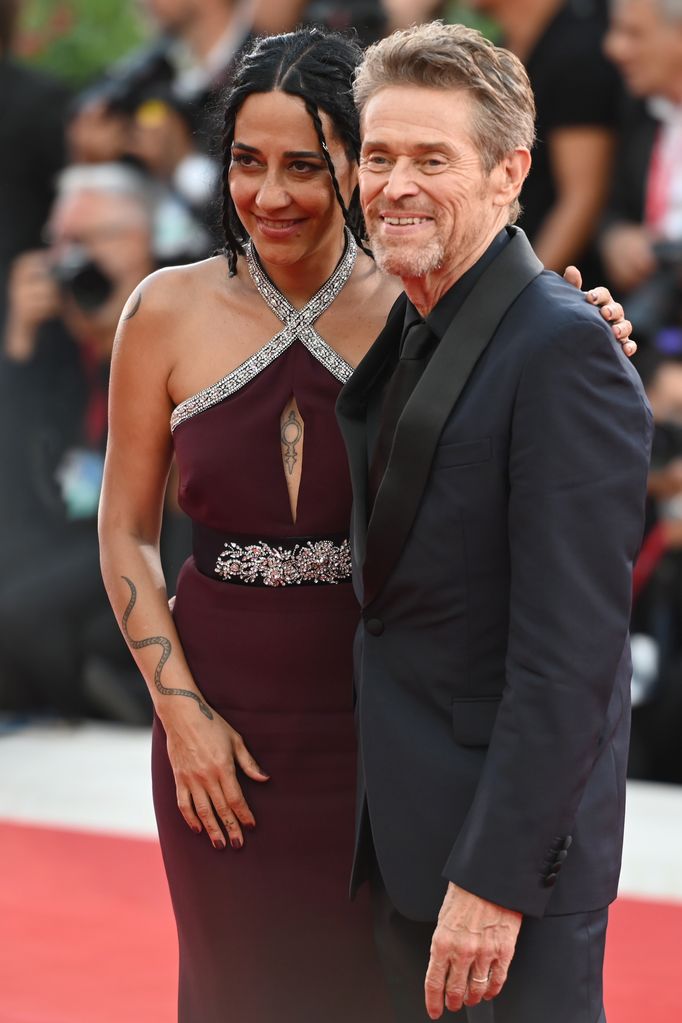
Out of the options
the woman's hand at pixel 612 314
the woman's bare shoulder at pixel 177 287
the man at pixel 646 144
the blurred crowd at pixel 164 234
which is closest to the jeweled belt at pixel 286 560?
the woman's bare shoulder at pixel 177 287

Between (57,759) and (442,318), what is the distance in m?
3.64

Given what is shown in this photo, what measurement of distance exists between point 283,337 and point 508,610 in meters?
0.72

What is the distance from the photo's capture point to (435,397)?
1563mm

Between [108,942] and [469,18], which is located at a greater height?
[469,18]

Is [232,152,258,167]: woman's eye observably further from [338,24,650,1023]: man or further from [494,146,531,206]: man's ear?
[494,146,531,206]: man's ear

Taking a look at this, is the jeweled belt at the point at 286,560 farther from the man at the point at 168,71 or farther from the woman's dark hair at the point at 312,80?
the man at the point at 168,71

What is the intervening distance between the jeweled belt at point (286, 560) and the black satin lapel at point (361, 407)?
40cm

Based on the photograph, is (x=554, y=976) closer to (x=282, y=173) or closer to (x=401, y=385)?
(x=401, y=385)

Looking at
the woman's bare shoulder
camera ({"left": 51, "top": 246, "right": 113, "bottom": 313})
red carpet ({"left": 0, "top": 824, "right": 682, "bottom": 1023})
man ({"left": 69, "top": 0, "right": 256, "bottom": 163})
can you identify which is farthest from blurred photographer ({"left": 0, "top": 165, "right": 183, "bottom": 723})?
the woman's bare shoulder

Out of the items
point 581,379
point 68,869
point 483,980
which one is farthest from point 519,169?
point 68,869

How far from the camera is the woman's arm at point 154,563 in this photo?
206cm

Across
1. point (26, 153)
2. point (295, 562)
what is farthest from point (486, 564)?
point (26, 153)

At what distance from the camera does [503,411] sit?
4.98 ft

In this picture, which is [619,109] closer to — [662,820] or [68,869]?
[662,820]
